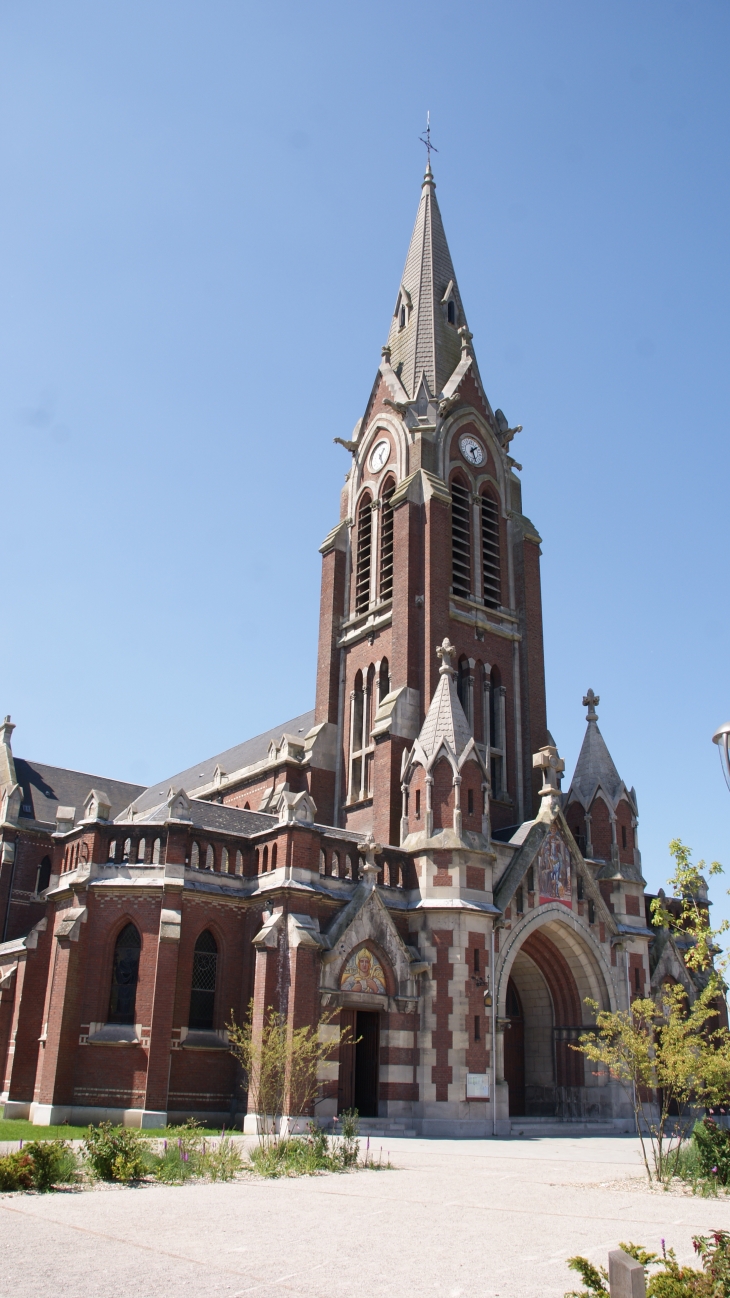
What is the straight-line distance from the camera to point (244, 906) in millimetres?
28328

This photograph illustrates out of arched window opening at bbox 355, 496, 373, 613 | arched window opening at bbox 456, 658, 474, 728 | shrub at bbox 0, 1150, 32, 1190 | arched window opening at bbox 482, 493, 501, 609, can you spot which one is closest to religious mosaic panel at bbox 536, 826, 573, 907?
arched window opening at bbox 456, 658, 474, 728

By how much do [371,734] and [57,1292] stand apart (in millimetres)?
29262

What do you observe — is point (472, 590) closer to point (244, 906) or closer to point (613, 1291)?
point (244, 906)

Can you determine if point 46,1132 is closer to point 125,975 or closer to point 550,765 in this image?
point 125,975

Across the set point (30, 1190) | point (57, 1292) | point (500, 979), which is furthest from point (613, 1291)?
point (500, 979)

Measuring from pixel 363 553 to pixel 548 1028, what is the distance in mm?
19281

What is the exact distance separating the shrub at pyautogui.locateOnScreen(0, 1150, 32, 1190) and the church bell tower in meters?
19.6

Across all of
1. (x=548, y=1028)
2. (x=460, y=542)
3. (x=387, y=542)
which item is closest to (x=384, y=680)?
(x=387, y=542)

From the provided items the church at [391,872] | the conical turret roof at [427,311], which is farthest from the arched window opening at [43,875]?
the conical turret roof at [427,311]

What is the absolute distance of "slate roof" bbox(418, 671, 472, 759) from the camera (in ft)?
104

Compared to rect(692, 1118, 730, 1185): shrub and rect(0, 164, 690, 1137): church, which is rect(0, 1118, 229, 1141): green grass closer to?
rect(0, 164, 690, 1137): church

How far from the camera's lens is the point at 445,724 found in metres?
32.1

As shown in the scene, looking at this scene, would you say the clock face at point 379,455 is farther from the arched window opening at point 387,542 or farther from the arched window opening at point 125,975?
the arched window opening at point 125,975

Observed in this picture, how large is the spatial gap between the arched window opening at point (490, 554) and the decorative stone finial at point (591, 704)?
495 centimetres
